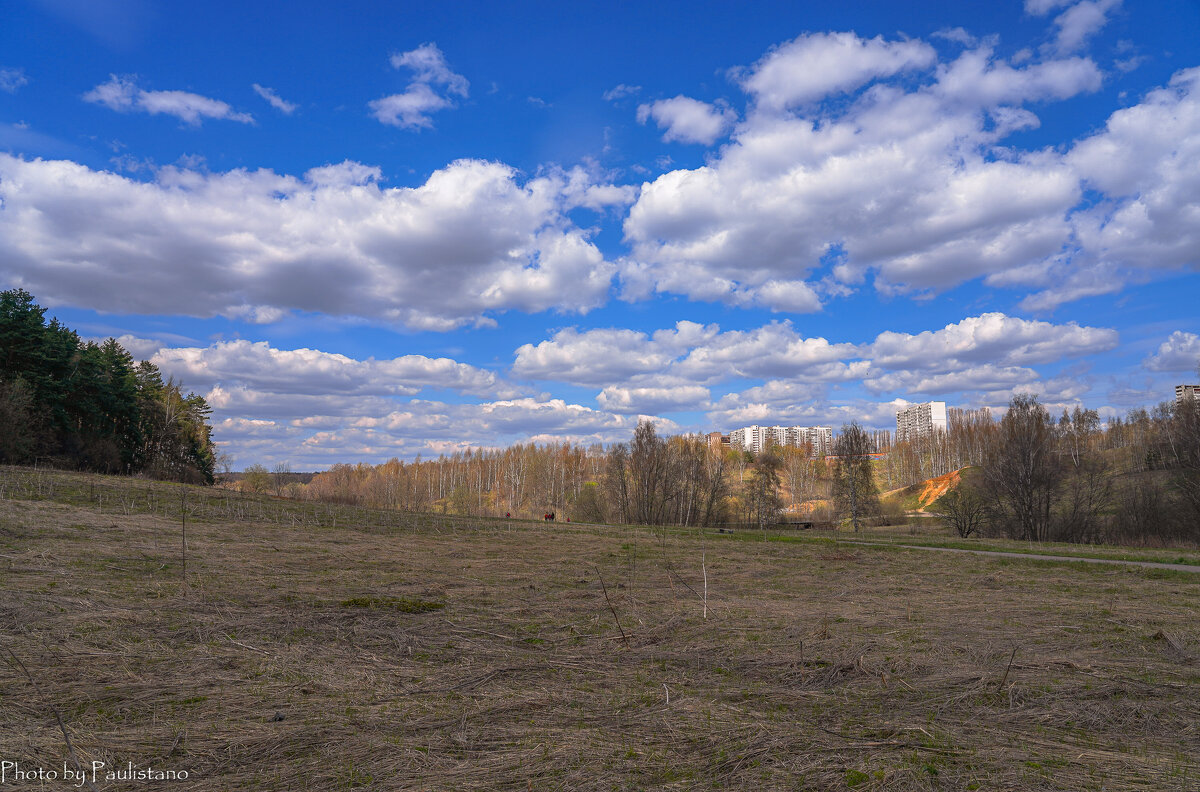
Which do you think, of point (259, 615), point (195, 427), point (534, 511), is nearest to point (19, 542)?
point (259, 615)

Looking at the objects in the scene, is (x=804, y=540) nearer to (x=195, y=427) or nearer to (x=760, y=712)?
(x=760, y=712)

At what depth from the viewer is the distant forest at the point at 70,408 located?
3158cm

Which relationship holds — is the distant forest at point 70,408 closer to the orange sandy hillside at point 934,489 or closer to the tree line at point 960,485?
the tree line at point 960,485

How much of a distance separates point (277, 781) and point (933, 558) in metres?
22.2

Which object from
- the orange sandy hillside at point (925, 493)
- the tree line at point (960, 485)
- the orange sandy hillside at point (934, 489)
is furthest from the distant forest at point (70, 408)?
the orange sandy hillside at point (934, 489)

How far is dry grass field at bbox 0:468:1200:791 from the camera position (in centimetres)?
398

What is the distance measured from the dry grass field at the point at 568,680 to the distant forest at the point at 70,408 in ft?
87.7

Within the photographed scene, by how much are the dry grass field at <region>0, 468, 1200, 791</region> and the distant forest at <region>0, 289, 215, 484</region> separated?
26.7 m

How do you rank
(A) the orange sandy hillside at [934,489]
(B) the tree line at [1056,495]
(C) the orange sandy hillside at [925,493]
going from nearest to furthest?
(B) the tree line at [1056,495], (C) the orange sandy hillside at [925,493], (A) the orange sandy hillside at [934,489]

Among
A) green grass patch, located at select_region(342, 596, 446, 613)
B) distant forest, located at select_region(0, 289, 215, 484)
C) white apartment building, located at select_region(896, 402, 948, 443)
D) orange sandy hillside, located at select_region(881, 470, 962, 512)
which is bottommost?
orange sandy hillside, located at select_region(881, 470, 962, 512)

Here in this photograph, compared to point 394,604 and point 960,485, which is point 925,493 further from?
point 394,604

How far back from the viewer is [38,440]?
33531 millimetres

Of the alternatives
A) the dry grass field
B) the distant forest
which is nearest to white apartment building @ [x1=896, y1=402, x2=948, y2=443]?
the distant forest

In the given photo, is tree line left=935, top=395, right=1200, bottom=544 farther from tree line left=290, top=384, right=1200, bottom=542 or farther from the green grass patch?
the green grass patch
